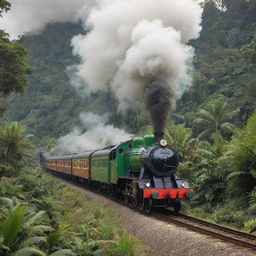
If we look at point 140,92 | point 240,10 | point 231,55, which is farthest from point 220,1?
point 140,92

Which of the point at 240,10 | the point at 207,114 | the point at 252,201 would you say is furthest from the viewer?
the point at 240,10

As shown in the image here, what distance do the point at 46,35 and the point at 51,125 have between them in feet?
155

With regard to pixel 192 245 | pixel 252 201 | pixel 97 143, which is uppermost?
pixel 97 143

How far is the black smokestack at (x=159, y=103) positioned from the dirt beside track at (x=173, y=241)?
342 cm

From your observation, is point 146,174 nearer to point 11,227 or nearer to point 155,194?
point 155,194

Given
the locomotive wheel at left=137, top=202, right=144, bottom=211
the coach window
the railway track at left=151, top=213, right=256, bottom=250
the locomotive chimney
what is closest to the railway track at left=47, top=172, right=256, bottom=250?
the railway track at left=151, top=213, right=256, bottom=250

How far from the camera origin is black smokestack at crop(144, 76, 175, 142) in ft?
44.9

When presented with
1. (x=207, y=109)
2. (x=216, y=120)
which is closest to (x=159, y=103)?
(x=216, y=120)

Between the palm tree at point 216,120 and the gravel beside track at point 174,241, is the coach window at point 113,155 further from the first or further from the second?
the palm tree at point 216,120

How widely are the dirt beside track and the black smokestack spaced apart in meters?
3.42

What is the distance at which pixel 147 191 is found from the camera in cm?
1216

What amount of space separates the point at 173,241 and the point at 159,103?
6.69 meters

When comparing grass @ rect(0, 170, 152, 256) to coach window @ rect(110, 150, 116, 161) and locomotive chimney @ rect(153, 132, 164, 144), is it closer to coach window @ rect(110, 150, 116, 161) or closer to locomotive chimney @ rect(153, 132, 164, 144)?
locomotive chimney @ rect(153, 132, 164, 144)

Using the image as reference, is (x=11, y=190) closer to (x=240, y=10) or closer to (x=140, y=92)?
(x=140, y=92)
